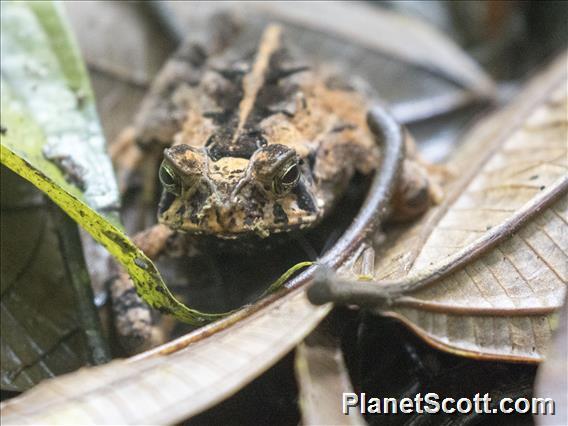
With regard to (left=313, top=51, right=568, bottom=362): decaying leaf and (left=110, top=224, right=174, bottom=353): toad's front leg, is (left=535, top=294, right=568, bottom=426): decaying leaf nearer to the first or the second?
(left=313, top=51, right=568, bottom=362): decaying leaf

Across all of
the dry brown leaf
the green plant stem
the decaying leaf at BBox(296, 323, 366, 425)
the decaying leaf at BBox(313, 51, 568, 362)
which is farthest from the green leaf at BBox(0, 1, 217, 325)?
the decaying leaf at BBox(313, 51, 568, 362)

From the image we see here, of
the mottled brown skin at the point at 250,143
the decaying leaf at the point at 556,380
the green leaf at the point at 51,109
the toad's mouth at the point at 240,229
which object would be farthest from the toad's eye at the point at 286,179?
the decaying leaf at the point at 556,380

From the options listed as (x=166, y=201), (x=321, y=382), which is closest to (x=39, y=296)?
(x=166, y=201)

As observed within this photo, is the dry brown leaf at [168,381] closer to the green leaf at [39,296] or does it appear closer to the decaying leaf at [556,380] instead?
the decaying leaf at [556,380]

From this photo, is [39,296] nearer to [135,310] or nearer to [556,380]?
[135,310]

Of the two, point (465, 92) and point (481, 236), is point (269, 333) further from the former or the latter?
point (465, 92)
